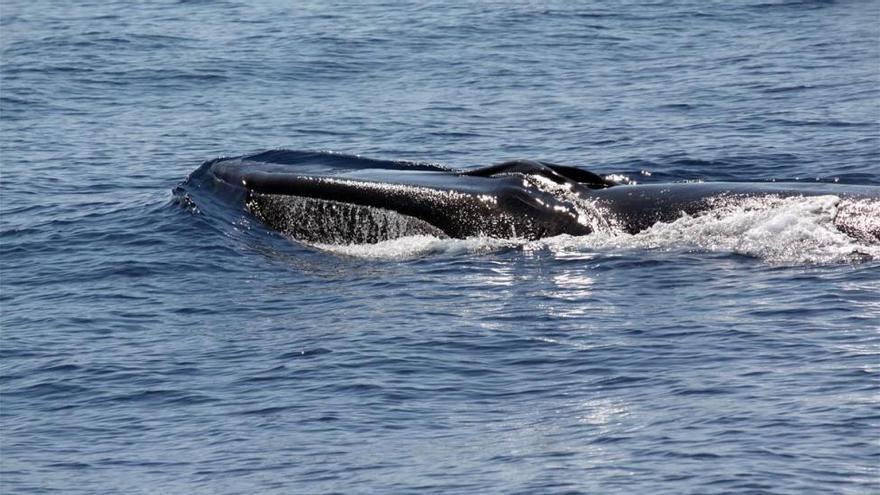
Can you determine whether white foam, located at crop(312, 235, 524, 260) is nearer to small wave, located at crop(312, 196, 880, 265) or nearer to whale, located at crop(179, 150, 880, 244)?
small wave, located at crop(312, 196, 880, 265)

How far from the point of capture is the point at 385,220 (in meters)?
22.9

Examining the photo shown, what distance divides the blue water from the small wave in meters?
0.05

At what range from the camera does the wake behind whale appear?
20.5 m

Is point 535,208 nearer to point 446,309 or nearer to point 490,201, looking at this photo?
point 490,201

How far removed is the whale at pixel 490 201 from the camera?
70.3 ft

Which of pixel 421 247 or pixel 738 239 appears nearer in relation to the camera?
pixel 738 239

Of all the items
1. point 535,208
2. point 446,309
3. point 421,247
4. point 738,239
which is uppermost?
point 535,208

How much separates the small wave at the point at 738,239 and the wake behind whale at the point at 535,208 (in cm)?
2

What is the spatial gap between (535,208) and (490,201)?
0.63 m

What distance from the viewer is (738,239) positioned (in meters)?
20.5

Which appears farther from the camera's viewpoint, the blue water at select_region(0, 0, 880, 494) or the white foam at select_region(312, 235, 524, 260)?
the white foam at select_region(312, 235, 524, 260)

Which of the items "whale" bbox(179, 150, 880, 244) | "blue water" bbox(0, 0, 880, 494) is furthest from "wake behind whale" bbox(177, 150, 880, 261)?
"blue water" bbox(0, 0, 880, 494)

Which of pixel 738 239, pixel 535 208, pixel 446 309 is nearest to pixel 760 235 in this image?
pixel 738 239

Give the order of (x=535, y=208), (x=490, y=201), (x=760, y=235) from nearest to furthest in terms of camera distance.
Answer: (x=760, y=235) < (x=535, y=208) < (x=490, y=201)
